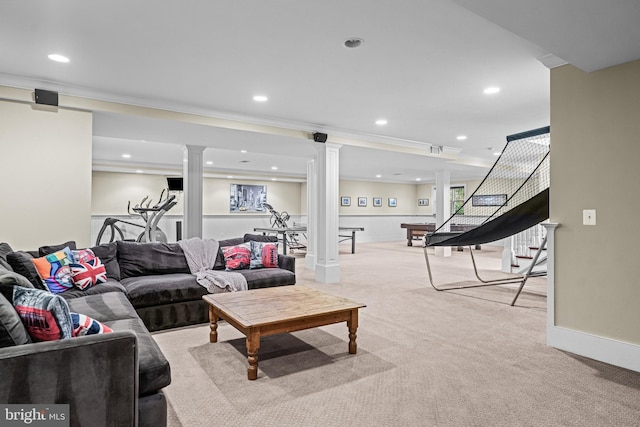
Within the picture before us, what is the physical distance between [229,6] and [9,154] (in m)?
2.89

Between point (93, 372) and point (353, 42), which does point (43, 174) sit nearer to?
point (93, 372)

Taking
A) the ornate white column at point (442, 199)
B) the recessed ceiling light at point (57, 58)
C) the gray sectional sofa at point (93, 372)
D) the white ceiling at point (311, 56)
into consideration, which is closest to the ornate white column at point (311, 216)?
the white ceiling at point (311, 56)

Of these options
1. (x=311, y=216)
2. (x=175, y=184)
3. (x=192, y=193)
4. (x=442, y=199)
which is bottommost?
(x=311, y=216)

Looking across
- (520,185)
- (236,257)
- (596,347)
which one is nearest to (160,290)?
(236,257)

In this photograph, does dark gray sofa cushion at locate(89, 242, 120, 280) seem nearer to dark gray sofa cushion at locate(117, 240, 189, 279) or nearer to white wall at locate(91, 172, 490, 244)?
dark gray sofa cushion at locate(117, 240, 189, 279)

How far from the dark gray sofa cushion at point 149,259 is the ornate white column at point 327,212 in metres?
2.30

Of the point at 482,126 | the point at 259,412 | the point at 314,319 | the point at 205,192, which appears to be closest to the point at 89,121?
the point at 314,319

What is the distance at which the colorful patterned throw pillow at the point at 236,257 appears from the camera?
14.2ft

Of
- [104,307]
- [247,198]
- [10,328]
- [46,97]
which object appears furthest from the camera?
[247,198]

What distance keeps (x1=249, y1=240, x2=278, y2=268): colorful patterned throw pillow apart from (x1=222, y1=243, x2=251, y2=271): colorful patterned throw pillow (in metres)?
0.07

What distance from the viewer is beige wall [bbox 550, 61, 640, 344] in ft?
8.64

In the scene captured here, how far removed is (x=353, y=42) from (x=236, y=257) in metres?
2.73

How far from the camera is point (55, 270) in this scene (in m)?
3.12

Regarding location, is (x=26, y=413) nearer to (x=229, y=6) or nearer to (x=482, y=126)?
(x=229, y=6)
